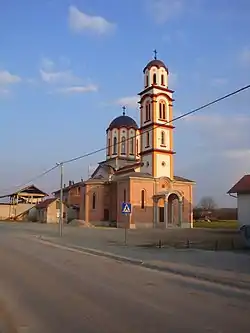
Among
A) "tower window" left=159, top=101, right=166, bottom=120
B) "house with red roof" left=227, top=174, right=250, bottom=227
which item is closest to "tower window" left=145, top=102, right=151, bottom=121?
"tower window" left=159, top=101, right=166, bottom=120

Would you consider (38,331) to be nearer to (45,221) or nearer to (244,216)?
(244,216)

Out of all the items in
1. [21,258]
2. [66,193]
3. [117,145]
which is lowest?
[21,258]

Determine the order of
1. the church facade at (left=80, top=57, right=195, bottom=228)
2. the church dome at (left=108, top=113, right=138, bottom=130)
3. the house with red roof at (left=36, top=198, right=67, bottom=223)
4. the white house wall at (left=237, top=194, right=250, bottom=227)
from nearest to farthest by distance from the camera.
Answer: the white house wall at (left=237, top=194, right=250, bottom=227)
the church facade at (left=80, top=57, right=195, bottom=228)
the church dome at (left=108, top=113, right=138, bottom=130)
the house with red roof at (left=36, top=198, right=67, bottom=223)

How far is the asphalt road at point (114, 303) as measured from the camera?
6.96 m

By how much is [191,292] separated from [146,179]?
50.4 meters

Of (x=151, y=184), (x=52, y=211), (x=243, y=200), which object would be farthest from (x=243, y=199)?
(x=52, y=211)

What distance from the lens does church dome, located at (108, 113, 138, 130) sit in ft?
255

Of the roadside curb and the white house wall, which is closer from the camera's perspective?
the roadside curb

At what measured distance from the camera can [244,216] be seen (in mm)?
41281

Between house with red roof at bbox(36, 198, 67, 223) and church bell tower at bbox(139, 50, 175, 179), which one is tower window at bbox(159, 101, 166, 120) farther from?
house with red roof at bbox(36, 198, 67, 223)

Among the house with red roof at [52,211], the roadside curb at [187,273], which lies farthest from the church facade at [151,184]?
the roadside curb at [187,273]

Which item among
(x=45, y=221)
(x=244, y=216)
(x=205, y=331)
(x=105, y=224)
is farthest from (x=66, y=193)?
(x=205, y=331)

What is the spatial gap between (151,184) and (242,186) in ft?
67.0

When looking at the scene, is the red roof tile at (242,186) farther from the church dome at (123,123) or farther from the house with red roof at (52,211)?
the house with red roof at (52,211)
